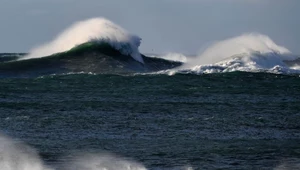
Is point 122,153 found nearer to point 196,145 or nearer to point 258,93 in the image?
point 196,145

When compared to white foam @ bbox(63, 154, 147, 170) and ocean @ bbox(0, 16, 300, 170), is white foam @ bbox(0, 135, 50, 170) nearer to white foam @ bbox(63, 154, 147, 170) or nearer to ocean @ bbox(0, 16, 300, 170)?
Result: ocean @ bbox(0, 16, 300, 170)

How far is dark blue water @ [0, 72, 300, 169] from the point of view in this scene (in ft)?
64.3

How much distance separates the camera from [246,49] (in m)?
53.3

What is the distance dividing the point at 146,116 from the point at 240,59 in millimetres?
23877

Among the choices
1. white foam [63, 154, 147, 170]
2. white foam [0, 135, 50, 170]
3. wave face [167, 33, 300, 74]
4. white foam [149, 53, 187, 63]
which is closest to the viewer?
white foam [0, 135, 50, 170]

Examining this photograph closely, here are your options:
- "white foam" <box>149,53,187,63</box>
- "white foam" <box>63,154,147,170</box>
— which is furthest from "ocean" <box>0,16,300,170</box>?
"white foam" <box>149,53,187,63</box>

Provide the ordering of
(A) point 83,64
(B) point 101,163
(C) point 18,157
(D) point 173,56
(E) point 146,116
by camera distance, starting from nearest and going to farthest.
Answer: (B) point 101,163
(C) point 18,157
(E) point 146,116
(A) point 83,64
(D) point 173,56

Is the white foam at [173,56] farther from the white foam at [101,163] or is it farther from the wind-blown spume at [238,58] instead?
the white foam at [101,163]

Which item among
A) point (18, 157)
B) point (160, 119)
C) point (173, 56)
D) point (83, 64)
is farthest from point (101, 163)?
point (173, 56)

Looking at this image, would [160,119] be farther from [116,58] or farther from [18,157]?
[116,58]

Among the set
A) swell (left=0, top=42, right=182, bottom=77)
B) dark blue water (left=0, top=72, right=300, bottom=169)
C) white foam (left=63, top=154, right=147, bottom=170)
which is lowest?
white foam (left=63, top=154, right=147, bottom=170)

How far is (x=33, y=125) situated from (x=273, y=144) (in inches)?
263

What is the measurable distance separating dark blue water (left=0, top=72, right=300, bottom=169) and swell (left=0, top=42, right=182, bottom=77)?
5.78 metres

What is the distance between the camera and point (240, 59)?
4981 centimetres
